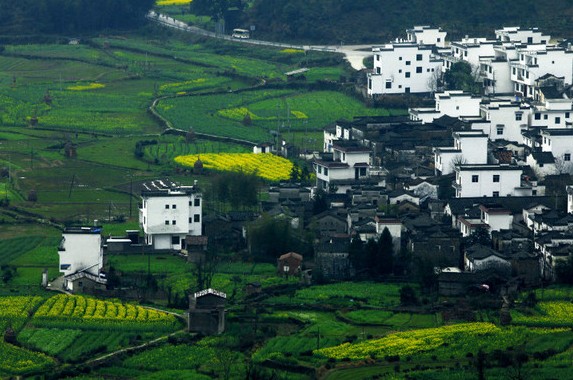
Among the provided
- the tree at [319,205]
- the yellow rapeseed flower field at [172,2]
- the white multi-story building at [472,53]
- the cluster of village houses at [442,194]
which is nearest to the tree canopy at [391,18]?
the white multi-story building at [472,53]

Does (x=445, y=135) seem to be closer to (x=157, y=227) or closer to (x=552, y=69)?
(x=552, y=69)

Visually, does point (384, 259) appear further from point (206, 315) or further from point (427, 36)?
point (427, 36)

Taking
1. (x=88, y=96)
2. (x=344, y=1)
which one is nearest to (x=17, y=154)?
(x=88, y=96)

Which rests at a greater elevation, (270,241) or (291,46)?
(291,46)

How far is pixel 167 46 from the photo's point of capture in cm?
7850

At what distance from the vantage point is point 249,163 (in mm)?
52844

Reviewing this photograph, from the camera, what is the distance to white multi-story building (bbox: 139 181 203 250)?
4388cm

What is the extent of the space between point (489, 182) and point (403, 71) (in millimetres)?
15466

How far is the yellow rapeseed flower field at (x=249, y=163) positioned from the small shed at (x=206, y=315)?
43.4ft

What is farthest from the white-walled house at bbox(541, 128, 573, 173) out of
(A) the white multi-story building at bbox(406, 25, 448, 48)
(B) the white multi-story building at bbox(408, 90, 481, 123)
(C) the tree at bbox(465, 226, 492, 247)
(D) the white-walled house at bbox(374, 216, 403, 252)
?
(A) the white multi-story building at bbox(406, 25, 448, 48)

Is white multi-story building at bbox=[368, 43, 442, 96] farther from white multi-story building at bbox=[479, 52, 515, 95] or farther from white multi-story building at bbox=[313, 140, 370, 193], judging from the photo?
white multi-story building at bbox=[313, 140, 370, 193]

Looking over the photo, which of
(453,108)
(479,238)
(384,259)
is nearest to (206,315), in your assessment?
(384,259)

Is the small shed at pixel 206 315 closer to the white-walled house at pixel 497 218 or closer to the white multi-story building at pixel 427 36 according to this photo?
the white-walled house at pixel 497 218

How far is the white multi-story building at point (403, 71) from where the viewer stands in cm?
6156
